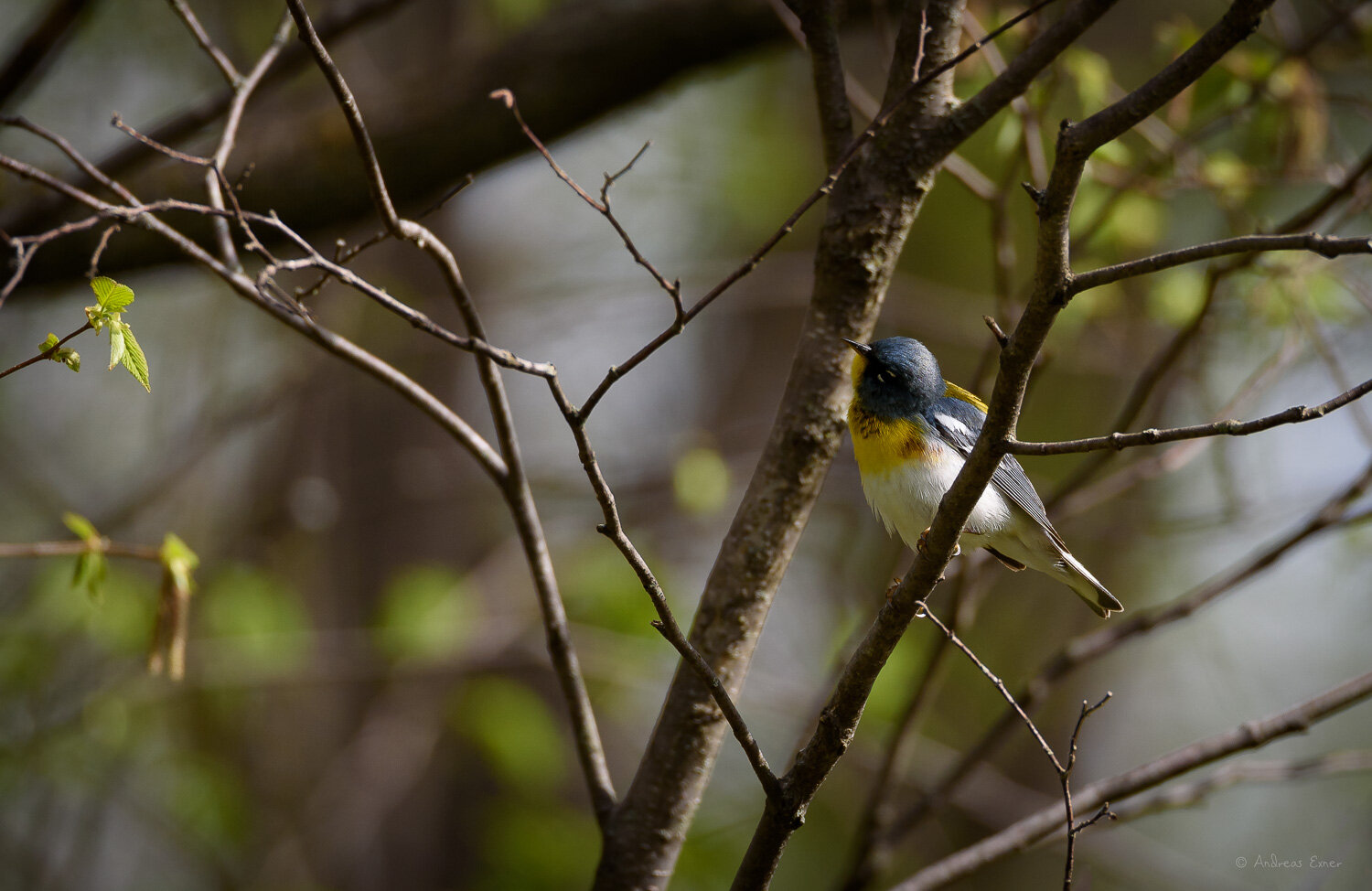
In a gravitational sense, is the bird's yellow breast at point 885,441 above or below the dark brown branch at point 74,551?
above

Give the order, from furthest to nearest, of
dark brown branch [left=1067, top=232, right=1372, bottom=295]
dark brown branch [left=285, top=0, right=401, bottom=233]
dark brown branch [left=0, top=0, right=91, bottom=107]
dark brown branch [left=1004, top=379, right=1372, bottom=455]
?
dark brown branch [left=0, top=0, right=91, bottom=107] → dark brown branch [left=285, top=0, right=401, bottom=233] → dark brown branch [left=1004, top=379, right=1372, bottom=455] → dark brown branch [left=1067, top=232, right=1372, bottom=295]

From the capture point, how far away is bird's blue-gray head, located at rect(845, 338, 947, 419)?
274 cm

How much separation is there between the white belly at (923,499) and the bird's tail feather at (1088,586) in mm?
244

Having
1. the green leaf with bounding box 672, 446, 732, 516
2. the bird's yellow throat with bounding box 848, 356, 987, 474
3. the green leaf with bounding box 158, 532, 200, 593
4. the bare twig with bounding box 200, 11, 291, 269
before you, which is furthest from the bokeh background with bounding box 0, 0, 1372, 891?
the green leaf with bounding box 158, 532, 200, 593

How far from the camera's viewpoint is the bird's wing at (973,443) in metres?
2.67

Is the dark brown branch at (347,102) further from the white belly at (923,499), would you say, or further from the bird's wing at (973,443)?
the bird's wing at (973,443)

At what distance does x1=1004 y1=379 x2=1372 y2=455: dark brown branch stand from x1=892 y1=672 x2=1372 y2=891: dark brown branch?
4.25 feet

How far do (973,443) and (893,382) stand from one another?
0.29 meters

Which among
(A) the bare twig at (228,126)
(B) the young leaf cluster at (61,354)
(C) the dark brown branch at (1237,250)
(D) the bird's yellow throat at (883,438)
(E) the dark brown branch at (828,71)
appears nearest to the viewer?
(C) the dark brown branch at (1237,250)

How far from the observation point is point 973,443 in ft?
8.93

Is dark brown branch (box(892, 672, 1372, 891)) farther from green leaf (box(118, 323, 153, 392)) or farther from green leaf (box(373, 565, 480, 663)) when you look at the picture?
green leaf (box(373, 565, 480, 663))

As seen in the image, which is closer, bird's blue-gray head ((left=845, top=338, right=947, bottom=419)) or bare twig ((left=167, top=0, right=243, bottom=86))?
bare twig ((left=167, top=0, right=243, bottom=86))

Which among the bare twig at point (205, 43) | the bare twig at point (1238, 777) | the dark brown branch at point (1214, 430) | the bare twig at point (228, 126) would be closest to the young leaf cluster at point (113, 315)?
the bare twig at point (228, 126)

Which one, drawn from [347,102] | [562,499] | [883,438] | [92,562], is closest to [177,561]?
[92,562]
